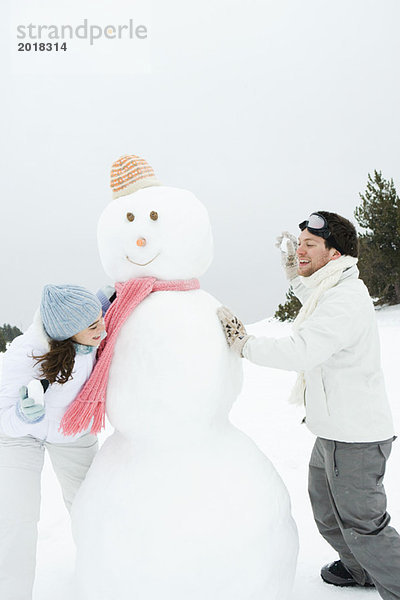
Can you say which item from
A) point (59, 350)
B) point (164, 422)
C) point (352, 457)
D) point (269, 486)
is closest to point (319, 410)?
point (352, 457)

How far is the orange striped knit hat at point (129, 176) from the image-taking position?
2184 millimetres

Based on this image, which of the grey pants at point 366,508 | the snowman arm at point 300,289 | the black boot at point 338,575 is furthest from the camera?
the snowman arm at point 300,289

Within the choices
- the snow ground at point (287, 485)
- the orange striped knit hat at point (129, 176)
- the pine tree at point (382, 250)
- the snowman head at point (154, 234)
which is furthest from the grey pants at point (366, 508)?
the pine tree at point (382, 250)

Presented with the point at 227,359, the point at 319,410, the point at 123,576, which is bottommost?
the point at 123,576

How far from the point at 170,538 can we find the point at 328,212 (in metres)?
1.46

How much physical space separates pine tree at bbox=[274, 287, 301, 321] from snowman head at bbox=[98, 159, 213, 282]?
43.6 ft

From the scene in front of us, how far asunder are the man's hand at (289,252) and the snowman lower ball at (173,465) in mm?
722

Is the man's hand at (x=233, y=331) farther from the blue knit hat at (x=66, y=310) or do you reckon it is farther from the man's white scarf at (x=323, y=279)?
the blue knit hat at (x=66, y=310)

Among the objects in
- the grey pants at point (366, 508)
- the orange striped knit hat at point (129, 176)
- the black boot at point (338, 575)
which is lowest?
the black boot at point (338, 575)

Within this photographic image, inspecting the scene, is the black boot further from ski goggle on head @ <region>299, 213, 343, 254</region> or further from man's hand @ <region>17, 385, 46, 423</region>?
man's hand @ <region>17, 385, 46, 423</region>

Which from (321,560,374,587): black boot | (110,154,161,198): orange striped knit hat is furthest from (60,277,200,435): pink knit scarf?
(321,560,374,587): black boot

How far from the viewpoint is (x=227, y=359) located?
2.04 m

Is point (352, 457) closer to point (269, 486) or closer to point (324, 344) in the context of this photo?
point (269, 486)

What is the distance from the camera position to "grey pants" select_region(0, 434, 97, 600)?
6.41ft
